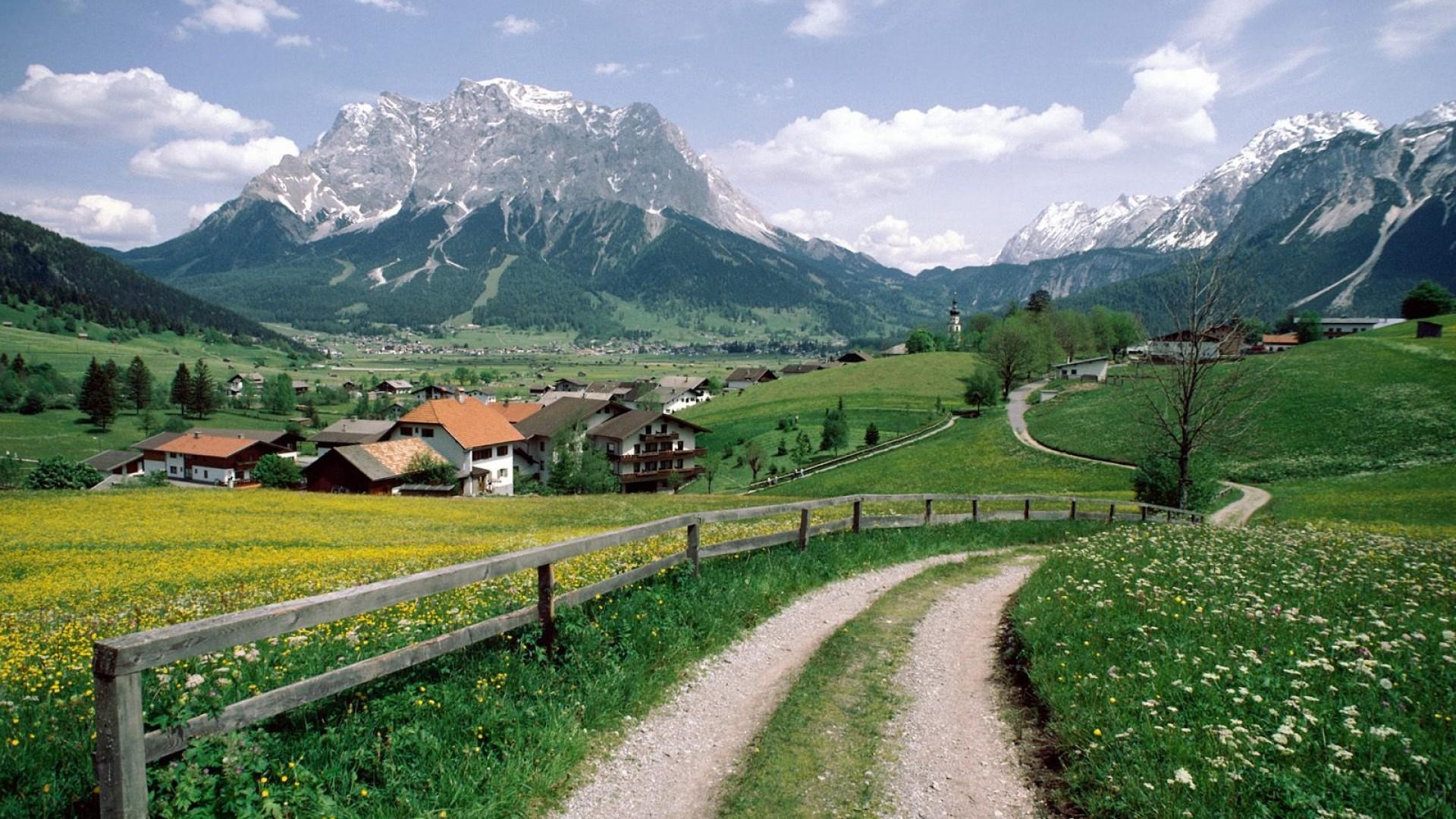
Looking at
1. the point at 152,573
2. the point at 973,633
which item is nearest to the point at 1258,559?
the point at 973,633

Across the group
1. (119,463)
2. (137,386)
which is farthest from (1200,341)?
(137,386)

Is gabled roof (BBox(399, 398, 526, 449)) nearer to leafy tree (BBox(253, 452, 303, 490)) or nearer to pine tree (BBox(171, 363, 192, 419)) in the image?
leafy tree (BBox(253, 452, 303, 490))

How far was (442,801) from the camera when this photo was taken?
19.5ft

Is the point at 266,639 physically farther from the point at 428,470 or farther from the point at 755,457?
the point at 755,457

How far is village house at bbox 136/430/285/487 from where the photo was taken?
105m

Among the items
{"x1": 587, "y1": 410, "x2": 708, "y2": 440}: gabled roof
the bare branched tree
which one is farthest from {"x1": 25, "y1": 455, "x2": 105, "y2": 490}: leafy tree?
the bare branched tree

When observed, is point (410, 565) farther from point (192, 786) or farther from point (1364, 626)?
point (1364, 626)

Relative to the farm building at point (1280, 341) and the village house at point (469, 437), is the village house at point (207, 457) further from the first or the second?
the farm building at point (1280, 341)

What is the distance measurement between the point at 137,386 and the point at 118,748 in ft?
696

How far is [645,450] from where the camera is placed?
92.8 m

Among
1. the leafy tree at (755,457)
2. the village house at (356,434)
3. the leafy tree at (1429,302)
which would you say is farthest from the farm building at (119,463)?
the leafy tree at (1429,302)

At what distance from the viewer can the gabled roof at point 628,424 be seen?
296ft

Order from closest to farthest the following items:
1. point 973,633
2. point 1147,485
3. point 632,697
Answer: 1. point 632,697
2. point 973,633
3. point 1147,485

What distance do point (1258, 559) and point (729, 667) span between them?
12738 mm
